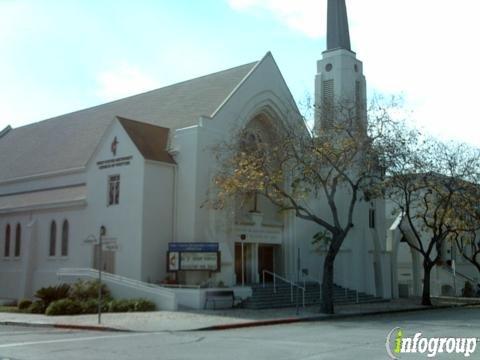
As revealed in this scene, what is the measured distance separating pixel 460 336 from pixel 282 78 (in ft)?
76.9

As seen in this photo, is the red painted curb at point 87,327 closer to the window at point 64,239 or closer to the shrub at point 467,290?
the window at point 64,239

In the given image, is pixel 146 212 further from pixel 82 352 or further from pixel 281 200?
pixel 82 352

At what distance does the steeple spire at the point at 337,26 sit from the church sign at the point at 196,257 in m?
17.9

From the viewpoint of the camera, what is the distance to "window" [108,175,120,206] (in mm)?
31656

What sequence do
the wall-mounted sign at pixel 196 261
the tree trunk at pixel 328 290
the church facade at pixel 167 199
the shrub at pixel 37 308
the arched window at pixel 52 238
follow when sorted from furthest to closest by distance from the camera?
the arched window at pixel 52 238 → the church facade at pixel 167 199 → the wall-mounted sign at pixel 196 261 → the shrub at pixel 37 308 → the tree trunk at pixel 328 290

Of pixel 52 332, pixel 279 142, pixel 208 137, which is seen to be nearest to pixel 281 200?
pixel 279 142

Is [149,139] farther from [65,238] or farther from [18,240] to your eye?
[18,240]

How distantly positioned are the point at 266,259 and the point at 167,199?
8496 millimetres

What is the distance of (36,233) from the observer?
36.2 meters

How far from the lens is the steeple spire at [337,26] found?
132 ft

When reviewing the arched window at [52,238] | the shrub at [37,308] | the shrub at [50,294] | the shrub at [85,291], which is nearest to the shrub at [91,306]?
the shrub at [85,291]

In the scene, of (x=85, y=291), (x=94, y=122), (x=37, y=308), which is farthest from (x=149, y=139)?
(x=94, y=122)

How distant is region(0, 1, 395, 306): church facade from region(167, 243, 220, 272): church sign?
2.85 feet

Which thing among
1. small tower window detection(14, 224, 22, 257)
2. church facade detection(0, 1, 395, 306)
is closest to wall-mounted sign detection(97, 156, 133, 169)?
church facade detection(0, 1, 395, 306)
